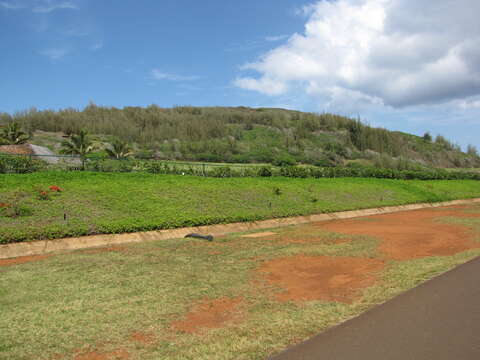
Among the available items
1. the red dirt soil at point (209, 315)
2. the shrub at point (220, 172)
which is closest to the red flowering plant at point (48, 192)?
the red dirt soil at point (209, 315)

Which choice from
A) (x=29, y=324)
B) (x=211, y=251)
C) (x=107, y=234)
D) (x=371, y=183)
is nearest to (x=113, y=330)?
(x=29, y=324)

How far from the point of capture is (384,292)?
6.87m

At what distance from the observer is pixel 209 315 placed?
613 centimetres

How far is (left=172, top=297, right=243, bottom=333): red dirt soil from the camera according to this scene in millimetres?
5660

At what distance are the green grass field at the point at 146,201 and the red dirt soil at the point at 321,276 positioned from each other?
707cm

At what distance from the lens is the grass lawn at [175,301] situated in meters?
4.99

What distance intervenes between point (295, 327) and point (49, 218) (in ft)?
37.3

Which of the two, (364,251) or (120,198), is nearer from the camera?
(364,251)

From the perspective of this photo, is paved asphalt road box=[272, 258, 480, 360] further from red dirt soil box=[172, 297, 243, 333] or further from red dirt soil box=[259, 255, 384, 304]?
red dirt soil box=[172, 297, 243, 333]

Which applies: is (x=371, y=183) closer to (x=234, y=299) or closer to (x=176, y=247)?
(x=176, y=247)

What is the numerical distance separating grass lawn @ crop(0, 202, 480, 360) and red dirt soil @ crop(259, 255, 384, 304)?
0.29 feet

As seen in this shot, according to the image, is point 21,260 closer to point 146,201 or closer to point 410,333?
point 146,201

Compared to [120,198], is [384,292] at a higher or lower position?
lower

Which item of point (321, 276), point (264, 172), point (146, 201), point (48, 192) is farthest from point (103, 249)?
point (264, 172)
